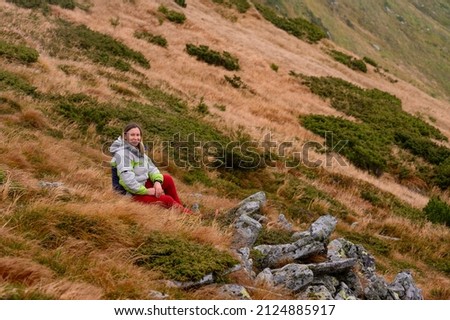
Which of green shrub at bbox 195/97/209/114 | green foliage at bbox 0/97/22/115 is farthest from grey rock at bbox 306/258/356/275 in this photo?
green shrub at bbox 195/97/209/114

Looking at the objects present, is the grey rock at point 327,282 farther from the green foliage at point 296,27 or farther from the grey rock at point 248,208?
the green foliage at point 296,27

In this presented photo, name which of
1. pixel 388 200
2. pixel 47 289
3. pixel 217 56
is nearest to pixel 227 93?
pixel 217 56

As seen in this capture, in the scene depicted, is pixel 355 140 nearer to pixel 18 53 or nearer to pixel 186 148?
pixel 186 148

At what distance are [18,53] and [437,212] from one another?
13.6 metres

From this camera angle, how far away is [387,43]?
291ft

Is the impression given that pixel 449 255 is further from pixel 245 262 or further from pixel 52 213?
A: pixel 52 213

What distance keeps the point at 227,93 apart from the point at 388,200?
9.80 meters

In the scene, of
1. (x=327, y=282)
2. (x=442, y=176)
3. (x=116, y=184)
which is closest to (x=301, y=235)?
(x=327, y=282)

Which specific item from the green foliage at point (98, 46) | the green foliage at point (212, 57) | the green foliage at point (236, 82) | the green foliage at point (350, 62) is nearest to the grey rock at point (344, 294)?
the green foliage at point (98, 46)

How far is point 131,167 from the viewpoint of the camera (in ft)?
24.9

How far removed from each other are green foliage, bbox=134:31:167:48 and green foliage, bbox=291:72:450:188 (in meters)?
7.76

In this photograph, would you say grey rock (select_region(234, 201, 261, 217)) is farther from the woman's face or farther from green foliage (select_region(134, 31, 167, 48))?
green foliage (select_region(134, 31, 167, 48))

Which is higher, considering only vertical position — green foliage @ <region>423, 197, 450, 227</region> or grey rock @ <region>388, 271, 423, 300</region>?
grey rock @ <region>388, 271, 423, 300</region>

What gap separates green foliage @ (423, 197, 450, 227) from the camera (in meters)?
13.9
